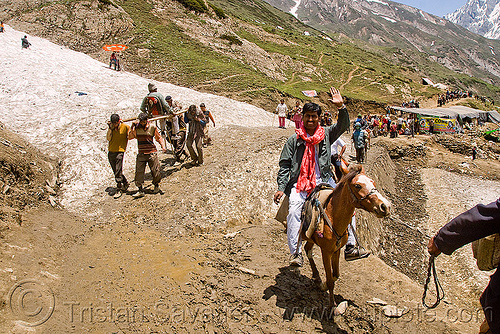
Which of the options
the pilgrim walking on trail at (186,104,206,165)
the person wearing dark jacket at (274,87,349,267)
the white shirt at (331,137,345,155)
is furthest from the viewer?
the pilgrim walking on trail at (186,104,206,165)

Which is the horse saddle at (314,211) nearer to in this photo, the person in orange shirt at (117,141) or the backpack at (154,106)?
the person in orange shirt at (117,141)

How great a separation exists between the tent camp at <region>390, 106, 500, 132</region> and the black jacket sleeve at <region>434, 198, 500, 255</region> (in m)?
31.8

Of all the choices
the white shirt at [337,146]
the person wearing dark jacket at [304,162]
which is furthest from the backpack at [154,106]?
the person wearing dark jacket at [304,162]

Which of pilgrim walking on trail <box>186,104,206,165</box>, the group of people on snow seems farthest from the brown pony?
pilgrim walking on trail <box>186,104,206,165</box>

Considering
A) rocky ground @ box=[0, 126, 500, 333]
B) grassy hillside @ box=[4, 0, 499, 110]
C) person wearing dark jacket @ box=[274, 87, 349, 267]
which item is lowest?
rocky ground @ box=[0, 126, 500, 333]

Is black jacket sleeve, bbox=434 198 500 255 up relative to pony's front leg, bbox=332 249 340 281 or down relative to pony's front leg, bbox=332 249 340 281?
up

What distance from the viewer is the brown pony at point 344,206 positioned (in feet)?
12.4

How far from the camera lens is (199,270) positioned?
18.2 ft

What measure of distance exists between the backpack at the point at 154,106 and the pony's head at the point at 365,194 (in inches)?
346

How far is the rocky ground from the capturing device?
441cm

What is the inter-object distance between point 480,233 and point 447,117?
3653 centimetres

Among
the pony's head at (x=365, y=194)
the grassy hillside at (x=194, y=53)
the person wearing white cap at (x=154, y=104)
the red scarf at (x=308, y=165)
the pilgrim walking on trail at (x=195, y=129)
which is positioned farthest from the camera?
the grassy hillside at (x=194, y=53)

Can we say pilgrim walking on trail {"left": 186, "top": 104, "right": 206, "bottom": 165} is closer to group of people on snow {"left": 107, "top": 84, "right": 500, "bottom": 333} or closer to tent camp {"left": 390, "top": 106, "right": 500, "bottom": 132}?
group of people on snow {"left": 107, "top": 84, "right": 500, "bottom": 333}

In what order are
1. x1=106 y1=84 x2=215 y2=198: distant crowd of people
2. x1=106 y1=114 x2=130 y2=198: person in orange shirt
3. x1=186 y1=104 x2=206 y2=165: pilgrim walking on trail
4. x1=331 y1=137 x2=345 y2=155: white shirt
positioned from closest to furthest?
x1=331 y1=137 x2=345 y2=155: white shirt < x1=106 y1=84 x2=215 y2=198: distant crowd of people < x1=106 y1=114 x2=130 y2=198: person in orange shirt < x1=186 y1=104 x2=206 y2=165: pilgrim walking on trail
